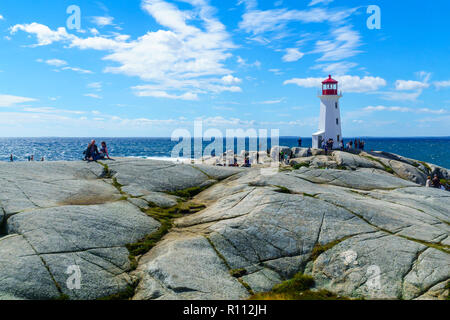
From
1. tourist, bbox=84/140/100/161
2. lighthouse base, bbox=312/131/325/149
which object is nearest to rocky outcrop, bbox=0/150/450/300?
tourist, bbox=84/140/100/161

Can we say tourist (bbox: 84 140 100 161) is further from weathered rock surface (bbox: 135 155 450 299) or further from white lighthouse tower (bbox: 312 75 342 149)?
white lighthouse tower (bbox: 312 75 342 149)

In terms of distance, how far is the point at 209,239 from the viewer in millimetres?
14273

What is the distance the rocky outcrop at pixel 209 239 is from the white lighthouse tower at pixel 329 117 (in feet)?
144

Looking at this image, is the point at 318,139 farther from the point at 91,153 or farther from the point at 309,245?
the point at 309,245

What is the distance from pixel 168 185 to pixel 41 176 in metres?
7.67

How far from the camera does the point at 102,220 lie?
14.8 meters

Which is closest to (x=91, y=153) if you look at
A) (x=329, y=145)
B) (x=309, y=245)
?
(x=309, y=245)

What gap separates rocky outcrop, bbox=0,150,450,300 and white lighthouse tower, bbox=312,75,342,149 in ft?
144

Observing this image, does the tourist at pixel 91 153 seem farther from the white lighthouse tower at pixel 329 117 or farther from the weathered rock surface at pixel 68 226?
the white lighthouse tower at pixel 329 117

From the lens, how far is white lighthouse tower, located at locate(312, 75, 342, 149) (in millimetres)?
64562

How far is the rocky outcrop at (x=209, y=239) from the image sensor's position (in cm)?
1155

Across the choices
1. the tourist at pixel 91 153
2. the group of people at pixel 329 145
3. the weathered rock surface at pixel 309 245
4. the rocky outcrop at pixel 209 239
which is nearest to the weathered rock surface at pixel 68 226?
the rocky outcrop at pixel 209 239

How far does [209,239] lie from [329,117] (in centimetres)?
5614
